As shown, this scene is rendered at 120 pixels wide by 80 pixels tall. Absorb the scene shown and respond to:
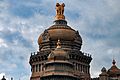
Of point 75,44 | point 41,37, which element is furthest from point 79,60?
point 41,37

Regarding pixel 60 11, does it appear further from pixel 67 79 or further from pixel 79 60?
pixel 67 79

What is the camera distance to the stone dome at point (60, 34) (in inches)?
4663

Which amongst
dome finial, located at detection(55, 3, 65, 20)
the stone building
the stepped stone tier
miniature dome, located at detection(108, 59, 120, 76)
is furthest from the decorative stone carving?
miniature dome, located at detection(108, 59, 120, 76)

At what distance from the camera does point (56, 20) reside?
123 m

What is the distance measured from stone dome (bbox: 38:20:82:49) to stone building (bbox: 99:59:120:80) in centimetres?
984

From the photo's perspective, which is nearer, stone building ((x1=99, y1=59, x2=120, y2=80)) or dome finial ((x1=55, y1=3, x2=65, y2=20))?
stone building ((x1=99, y1=59, x2=120, y2=80))

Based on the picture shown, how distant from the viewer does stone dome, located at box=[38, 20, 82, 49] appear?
118m

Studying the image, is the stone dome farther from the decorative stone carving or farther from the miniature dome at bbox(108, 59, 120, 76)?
the miniature dome at bbox(108, 59, 120, 76)

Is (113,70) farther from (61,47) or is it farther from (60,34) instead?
(60,34)

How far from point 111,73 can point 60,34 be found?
51.0ft

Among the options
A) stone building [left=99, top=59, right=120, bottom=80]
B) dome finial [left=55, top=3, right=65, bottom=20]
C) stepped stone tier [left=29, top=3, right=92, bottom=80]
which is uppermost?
dome finial [left=55, top=3, right=65, bottom=20]

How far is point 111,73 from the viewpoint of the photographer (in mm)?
114938

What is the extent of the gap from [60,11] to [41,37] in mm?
8626

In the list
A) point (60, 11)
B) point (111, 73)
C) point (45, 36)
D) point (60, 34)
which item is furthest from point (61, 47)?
point (60, 11)
